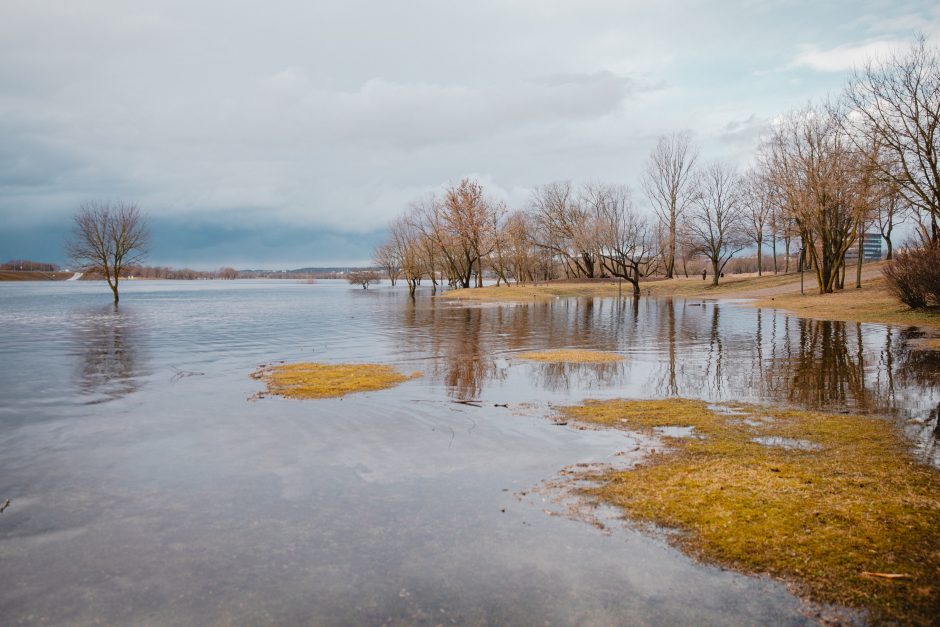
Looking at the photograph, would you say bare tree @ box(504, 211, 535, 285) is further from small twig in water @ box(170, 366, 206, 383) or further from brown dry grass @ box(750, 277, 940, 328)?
small twig in water @ box(170, 366, 206, 383)

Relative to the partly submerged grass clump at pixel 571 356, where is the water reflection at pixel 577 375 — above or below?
below

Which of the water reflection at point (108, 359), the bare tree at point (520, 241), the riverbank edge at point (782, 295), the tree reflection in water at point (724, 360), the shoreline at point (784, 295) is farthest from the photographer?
the bare tree at point (520, 241)

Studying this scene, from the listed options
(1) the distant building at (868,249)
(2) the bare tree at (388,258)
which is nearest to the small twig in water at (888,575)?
(1) the distant building at (868,249)

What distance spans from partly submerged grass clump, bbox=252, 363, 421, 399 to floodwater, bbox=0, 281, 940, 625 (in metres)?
0.64

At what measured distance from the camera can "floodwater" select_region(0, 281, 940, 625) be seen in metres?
4.97

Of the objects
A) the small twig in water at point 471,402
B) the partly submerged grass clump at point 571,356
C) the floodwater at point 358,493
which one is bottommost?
the floodwater at point 358,493

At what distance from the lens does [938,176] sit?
28.9m

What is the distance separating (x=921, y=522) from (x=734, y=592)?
2328 millimetres

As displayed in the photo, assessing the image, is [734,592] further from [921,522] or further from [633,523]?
[921,522]

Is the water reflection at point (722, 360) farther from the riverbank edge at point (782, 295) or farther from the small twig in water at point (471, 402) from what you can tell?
the riverbank edge at point (782, 295)

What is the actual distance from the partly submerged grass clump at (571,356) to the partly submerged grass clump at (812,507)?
8.73 metres

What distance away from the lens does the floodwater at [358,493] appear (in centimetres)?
497

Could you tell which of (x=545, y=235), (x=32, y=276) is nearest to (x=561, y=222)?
(x=545, y=235)

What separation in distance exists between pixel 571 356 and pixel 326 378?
8.13m
